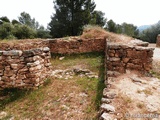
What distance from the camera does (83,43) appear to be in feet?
29.1

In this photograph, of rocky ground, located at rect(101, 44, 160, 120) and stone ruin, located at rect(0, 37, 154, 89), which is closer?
rocky ground, located at rect(101, 44, 160, 120)

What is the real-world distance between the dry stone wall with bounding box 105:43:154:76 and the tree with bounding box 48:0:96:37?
1604 centimetres

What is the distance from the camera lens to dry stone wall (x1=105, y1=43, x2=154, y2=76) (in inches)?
181

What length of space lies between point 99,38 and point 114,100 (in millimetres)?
6287

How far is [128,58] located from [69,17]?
57.0 feet

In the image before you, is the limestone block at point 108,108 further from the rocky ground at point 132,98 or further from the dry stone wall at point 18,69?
the dry stone wall at point 18,69

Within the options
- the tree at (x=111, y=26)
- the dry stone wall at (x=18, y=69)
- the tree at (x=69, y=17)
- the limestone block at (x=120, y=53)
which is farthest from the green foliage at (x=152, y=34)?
the dry stone wall at (x=18, y=69)

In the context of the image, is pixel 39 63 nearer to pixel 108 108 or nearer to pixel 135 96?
pixel 108 108

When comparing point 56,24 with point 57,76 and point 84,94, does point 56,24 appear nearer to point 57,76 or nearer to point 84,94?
point 57,76

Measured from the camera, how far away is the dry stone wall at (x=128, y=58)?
15.1 ft

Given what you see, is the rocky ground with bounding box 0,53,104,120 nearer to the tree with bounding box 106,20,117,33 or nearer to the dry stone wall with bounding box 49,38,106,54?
the dry stone wall with bounding box 49,38,106,54

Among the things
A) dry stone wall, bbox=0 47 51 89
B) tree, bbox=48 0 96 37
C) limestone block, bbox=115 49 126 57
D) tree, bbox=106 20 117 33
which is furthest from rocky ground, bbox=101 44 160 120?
tree, bbox=106 20 117 33

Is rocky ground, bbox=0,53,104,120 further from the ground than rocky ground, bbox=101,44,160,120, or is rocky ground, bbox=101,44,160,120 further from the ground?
rocky ground, bbox=101,44,160,120

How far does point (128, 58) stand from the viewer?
4668 mm
